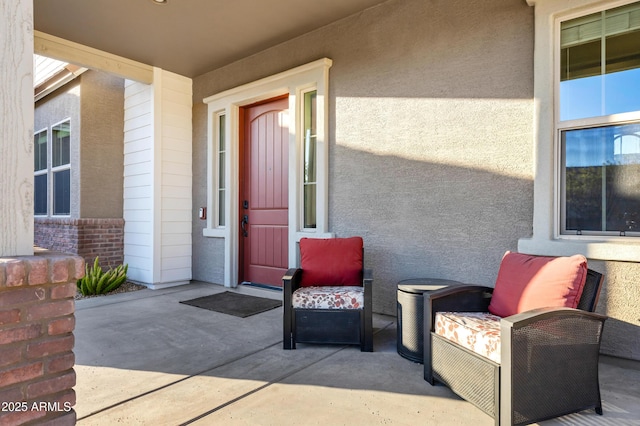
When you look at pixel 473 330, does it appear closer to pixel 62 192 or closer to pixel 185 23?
pixel 185 23

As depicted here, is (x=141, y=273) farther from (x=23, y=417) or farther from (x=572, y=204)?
(x=572, y=204)

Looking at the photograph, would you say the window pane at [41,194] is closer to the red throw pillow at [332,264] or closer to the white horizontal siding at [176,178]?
the white horizontal siding at [176,178]

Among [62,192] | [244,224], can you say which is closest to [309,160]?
[244,224]

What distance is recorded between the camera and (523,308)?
2018mm

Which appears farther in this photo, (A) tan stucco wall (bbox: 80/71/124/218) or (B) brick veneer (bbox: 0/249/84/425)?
(A) tan stucco wall (bbox: 80/71/124/218)

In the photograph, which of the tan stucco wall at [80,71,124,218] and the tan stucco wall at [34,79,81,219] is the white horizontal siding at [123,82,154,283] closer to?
the tan stucco wall at [80,71,124,218]

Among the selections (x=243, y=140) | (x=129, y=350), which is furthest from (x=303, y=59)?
(x=129, y=350)

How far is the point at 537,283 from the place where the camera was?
2.02 m

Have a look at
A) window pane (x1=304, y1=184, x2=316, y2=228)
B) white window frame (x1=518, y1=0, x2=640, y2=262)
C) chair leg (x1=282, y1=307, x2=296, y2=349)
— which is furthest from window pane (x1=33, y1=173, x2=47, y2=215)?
white window frame (x1=518, y1=0, x2=640, y2=262)

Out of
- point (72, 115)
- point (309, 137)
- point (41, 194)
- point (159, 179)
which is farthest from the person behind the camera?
point (41, 194)

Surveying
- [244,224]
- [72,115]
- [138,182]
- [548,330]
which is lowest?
[548,330]

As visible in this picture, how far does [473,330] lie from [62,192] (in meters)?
6.67

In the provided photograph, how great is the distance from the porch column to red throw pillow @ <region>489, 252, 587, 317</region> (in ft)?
7.66

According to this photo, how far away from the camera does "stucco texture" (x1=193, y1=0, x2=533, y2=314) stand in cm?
293
